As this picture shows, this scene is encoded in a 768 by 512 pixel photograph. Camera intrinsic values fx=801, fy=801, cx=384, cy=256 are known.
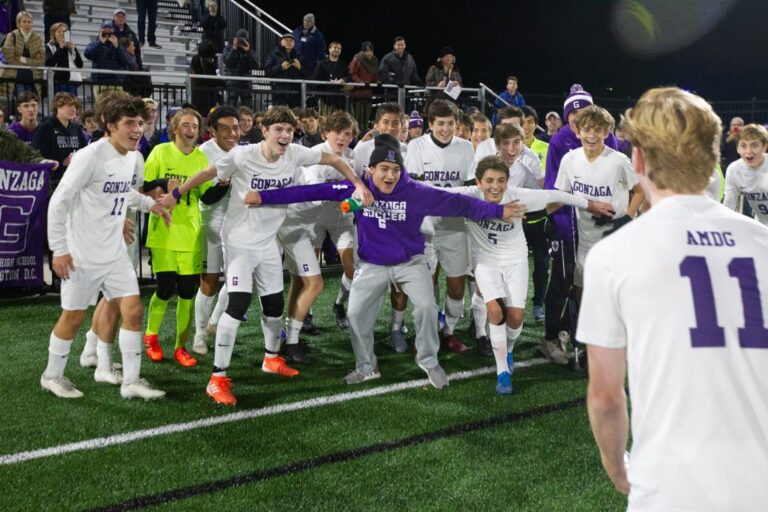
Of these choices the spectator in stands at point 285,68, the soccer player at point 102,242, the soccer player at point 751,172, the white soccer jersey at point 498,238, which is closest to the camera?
the soccer player at point 102,242

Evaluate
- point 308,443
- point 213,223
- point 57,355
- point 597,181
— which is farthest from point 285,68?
point 308,443

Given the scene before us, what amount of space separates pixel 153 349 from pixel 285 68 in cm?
803

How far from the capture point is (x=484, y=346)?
707 centimetres

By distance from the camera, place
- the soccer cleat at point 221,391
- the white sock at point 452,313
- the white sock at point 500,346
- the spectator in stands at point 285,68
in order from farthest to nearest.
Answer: the spectator in stands at point 285,68
the white sock at point 452,313
the white sock at point 500,346
the soccer cleat at point 221,391

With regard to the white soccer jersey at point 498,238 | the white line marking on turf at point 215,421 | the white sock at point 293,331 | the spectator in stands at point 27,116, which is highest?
the spectator in stands at point 27,116

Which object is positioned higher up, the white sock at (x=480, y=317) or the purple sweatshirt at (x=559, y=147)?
the purple sweatshirt at (x=559, y=147)

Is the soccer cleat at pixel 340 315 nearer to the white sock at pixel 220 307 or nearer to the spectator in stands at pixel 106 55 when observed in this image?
the white sock at pixel 220 307

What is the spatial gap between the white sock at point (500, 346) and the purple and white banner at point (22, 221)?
538 centimetres

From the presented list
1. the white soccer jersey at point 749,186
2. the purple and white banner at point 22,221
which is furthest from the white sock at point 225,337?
the white soccer jersey at point 749,186

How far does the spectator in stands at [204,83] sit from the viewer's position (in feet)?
41.0

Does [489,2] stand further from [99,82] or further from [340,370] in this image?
[340,370]

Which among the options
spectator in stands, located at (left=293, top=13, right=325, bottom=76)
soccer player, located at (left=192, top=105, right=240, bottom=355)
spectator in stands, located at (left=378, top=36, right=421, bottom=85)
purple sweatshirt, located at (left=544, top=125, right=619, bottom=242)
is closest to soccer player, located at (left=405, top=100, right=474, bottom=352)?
purple sweatshirt, located at (left=544, top=125, right=619, bottom=242)

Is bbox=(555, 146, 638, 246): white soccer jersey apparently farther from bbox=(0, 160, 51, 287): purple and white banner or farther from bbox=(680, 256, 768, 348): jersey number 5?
bbox=(0, 160, 51, 287): purple and white banner

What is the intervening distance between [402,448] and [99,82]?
849 cm
